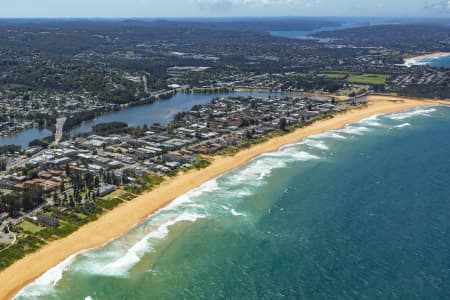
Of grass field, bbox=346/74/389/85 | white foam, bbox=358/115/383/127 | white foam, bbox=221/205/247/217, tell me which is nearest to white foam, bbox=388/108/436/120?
white foam, bbox=358/115/383/127

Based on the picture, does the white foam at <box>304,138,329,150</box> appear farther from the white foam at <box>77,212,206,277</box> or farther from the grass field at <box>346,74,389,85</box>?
the grass field at <box>346,74,389,85</box>

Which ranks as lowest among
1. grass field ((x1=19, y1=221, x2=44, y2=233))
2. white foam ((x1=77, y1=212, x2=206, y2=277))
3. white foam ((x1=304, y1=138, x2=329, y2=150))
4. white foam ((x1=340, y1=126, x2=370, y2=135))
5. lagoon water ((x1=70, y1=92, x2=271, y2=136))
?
lagoon water ((x1=70, y1=92, x2=271, y2=136))

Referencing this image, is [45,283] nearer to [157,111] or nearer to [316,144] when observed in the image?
[316,144]

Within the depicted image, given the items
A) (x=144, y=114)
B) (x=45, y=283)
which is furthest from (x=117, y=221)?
(x=144, y=114)

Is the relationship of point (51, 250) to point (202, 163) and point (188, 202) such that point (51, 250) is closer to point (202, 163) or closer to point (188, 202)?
point (188, 202)

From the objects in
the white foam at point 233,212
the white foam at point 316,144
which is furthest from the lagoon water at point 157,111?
the white foam at point 233,212

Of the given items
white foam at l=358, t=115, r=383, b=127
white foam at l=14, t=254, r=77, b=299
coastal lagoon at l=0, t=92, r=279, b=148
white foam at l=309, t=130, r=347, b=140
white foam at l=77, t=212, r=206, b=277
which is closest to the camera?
white foam at l=14, t=254, r=77, b=299

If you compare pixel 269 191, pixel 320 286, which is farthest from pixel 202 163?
pixel 320 286
